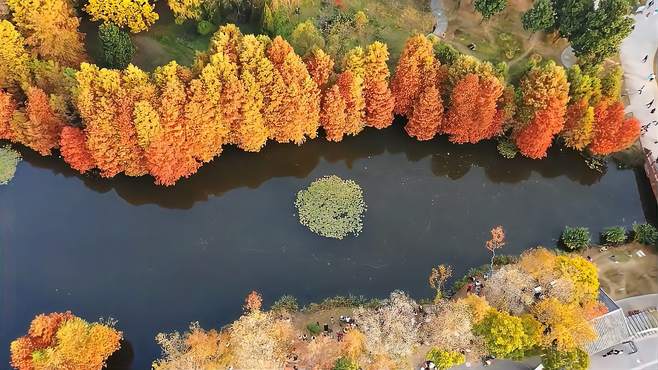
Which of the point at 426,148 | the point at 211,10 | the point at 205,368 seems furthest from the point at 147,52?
the point at 205,368

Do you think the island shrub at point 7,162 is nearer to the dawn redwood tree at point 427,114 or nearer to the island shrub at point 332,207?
the island shrub at point 332,207

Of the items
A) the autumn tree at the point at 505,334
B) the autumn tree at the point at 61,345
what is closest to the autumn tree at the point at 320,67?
the autumn tree at the point at 505,334

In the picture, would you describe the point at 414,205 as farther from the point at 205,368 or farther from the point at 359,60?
the point at 205,368

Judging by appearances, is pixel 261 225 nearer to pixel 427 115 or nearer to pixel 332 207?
pixel 332 207

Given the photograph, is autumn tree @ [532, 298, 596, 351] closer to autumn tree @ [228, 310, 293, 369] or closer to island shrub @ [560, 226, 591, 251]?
island shrub @ [560, 226, 591, 251]

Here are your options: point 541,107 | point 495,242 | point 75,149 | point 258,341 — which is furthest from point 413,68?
point 75,149

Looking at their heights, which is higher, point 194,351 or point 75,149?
point 75,149
